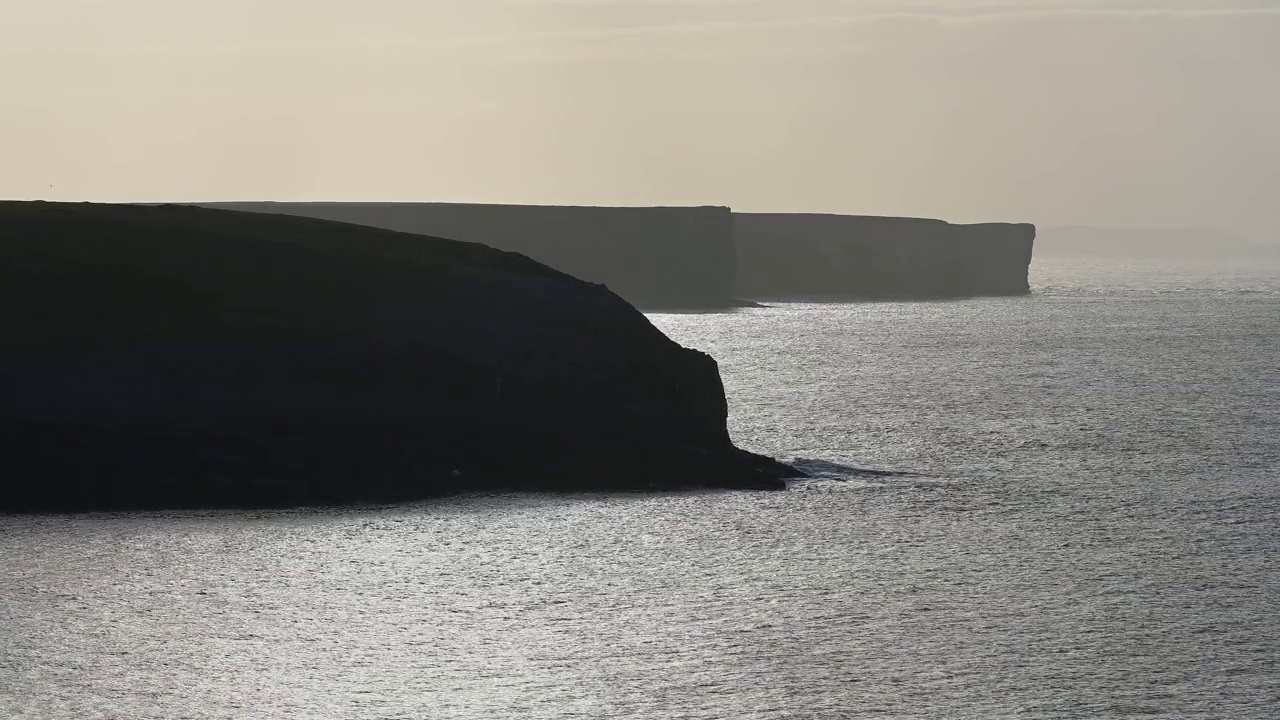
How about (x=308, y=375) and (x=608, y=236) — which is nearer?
(x=308, y=375)

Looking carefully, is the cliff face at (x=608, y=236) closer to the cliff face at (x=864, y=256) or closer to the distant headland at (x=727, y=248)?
the distant headland at (x=727, y=248)

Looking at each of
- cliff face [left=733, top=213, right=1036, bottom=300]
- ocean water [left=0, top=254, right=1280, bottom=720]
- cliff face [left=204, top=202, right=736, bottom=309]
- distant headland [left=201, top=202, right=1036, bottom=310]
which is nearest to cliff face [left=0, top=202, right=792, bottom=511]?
ocean water [left=0, top=254, right=1280, bottom=720]

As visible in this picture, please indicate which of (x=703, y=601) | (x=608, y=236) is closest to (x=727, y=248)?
(x=608, y=236)

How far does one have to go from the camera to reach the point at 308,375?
644 inches

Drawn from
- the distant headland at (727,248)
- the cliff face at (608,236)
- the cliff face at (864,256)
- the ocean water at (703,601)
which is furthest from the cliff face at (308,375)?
the cliff face at (864,256)

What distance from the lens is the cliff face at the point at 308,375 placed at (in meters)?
15.1

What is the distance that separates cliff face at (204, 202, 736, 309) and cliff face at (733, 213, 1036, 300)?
15840mm

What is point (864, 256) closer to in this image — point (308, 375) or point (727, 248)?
point (727, 248)

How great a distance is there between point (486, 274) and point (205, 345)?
3.67 m

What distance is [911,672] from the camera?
9047 millimetres

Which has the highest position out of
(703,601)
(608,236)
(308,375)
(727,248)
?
(608,236)

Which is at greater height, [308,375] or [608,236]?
[608,236]

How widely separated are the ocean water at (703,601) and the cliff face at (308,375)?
0.95 m

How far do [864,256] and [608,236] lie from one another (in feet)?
86.2
